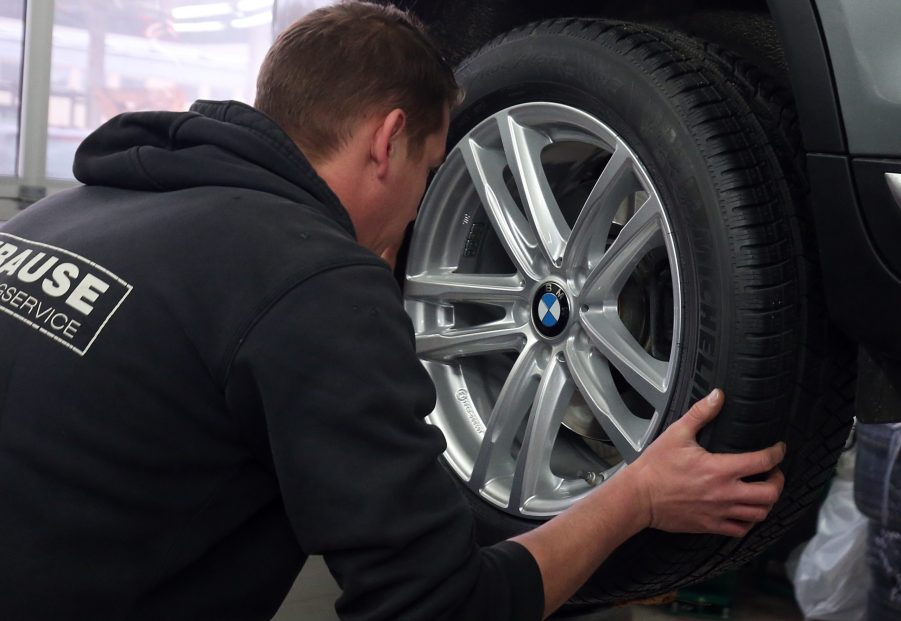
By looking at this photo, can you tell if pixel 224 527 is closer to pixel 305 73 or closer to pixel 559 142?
pixel 305 73

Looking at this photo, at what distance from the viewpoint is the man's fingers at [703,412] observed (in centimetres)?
124

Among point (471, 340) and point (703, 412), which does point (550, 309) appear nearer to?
point (471, 340)

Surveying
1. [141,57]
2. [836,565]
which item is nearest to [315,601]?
[836,565]

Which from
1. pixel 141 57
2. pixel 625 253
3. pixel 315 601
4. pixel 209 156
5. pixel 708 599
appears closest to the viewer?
pixel 209 156

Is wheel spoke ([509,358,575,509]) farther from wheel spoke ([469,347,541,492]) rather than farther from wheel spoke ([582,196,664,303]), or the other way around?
wheel spoke ([582,196,664,303])

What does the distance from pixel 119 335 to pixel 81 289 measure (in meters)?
0.07

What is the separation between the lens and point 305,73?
121 cm

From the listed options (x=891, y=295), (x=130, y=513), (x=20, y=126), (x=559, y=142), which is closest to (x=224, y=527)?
(x=130, y=513)

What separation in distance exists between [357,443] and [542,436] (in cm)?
66

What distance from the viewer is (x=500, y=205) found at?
1675 mm

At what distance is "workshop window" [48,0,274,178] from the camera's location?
377cm

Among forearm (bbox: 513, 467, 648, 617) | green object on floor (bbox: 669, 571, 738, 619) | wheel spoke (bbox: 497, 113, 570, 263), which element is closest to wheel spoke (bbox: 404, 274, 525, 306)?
wheel spoke (bbox: 497, 113, 570, 263)

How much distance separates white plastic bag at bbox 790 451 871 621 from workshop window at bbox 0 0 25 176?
308 cm

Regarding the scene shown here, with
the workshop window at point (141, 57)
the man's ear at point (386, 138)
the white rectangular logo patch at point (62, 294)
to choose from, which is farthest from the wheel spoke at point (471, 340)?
the workshop window at point (141, 57)
